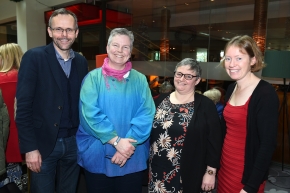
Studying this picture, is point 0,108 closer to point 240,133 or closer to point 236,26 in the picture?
point 240,133

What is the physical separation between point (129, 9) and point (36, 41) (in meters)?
3.25

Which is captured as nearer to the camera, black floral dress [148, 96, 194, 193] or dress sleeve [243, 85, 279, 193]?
dress sleeve [243, 85, 279, 193]

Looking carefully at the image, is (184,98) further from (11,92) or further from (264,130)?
(11,92)

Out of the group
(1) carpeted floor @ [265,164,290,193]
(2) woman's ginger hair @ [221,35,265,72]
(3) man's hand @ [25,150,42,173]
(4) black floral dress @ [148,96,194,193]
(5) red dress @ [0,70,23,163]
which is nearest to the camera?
(2) woman's ginger hair @ [221,35,265,72]

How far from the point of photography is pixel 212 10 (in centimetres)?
505

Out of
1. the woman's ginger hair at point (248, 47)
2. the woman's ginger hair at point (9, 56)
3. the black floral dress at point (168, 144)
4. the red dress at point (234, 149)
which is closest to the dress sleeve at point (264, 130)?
the red dress at point (234, 149)

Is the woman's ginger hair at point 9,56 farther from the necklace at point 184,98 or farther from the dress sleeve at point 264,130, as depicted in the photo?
the dress sleeve at point 264,130

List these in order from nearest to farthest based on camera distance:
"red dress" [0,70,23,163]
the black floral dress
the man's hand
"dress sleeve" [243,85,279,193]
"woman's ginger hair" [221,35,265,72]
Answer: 1. "dress sleeve" [243,85,279,193]
2. "woman's ginger hair" [221,35,265,72]
3. the man's hand
4. the black floral dress
5. "red dress" [0,70,23,163]

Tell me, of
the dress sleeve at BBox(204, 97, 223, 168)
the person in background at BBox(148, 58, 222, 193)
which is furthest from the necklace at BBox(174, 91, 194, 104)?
the dress sleeve at BBox(204, 97, 223, 168)

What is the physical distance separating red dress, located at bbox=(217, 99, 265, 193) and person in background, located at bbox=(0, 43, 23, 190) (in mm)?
Result: 1901

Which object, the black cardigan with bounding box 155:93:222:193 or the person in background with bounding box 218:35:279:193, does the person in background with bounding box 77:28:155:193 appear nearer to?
the black cardigan with bounding box 155:93:222:193

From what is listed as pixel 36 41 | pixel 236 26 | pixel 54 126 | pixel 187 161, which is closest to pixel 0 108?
pixel 54 126

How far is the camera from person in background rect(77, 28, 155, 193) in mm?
1652

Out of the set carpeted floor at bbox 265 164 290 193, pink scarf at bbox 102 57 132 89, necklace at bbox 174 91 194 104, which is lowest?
carpeted floor at bbox 265 164 290 193
